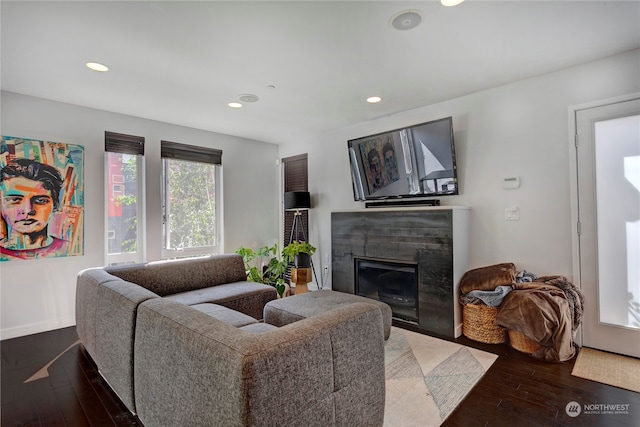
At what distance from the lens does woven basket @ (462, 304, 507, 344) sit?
111 inches

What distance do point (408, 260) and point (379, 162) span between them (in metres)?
1.30

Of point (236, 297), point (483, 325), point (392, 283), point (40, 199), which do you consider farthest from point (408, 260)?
point (40, 199)

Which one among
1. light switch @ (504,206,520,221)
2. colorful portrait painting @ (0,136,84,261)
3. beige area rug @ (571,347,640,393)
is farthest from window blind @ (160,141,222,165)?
beige area rug @ (571,347,640,393)

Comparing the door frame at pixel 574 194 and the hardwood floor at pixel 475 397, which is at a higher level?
the door frame at pixel 574 194

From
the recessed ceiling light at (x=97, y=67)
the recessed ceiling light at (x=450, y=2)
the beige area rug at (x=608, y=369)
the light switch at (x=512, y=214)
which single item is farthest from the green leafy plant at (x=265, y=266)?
the recessed ceiling light at (x=450, y=2)

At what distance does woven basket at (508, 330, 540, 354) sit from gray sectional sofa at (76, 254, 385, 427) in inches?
72.0

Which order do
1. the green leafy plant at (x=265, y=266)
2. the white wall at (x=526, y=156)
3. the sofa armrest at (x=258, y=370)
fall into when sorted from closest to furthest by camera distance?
the sofa armrest at (x=258, y=370) → the white wall at (x=526, y=156) → the green leafy plant at (x=265, y=266)

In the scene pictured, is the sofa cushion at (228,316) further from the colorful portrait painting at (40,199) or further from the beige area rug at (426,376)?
the colorful portrait painting at (40,199)

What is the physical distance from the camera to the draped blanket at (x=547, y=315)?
242 centimetres

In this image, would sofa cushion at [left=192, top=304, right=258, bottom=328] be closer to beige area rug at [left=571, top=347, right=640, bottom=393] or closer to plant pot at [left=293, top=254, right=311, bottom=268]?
plant pot at [left=293, top=254, right=311, bottom=268]

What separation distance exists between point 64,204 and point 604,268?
207 inches

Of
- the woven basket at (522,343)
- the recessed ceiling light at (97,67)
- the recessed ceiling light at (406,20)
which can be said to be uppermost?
the recessed ceiling light at (97,67)

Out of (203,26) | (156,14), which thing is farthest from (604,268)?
(156,14)

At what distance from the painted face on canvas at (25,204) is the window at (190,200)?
120 cm
